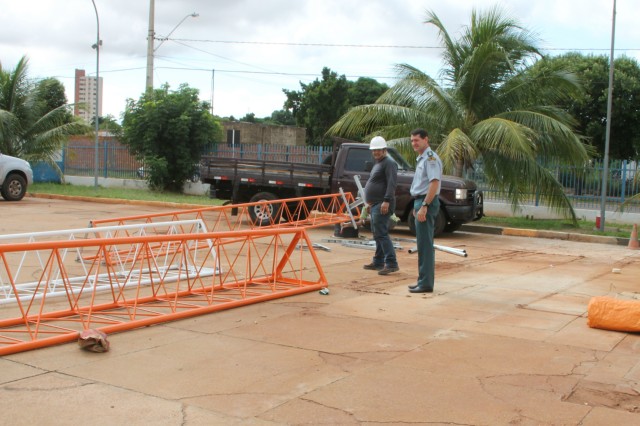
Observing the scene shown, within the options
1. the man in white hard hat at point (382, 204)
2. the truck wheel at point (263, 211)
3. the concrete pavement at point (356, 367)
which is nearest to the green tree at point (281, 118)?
the truck wheel at point (263, 211)

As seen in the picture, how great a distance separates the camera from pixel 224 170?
55.8 ft

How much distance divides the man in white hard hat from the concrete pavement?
120cm

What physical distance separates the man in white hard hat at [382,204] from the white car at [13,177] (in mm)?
15278

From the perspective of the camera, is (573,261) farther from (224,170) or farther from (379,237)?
(224,170)

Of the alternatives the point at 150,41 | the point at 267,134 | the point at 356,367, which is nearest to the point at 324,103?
the point at 267,134

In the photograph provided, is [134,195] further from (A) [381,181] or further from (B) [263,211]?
(A) [381,181]

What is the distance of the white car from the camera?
21.7 m

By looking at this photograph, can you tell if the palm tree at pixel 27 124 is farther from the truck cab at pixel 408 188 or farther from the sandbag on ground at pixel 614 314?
the sandbag on ground at pixel 614 314

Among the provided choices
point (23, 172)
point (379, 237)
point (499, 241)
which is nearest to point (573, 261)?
point (499, 241)

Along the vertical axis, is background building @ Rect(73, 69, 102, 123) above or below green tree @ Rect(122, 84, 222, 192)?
above

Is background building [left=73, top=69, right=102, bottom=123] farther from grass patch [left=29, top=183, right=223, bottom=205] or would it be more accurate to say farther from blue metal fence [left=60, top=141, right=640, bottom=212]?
grass patch [left=29, top=183, right=223, bottom=205]

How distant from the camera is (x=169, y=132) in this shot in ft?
90.1

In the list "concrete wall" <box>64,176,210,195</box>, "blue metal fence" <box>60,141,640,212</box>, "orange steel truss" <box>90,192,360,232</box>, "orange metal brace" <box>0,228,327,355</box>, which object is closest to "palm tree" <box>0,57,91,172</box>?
"concrete wall" <box>64,176,210,195</box>

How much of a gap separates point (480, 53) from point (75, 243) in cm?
1351
